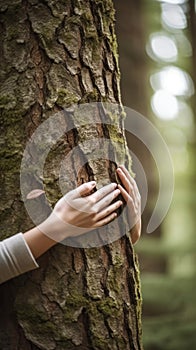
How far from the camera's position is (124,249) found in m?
1.84

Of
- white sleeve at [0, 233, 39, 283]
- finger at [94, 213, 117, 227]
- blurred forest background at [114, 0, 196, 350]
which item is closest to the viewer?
white sleeve at [0, 233, 39, 283]

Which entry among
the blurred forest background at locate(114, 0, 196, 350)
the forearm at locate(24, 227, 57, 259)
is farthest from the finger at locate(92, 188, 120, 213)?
the blurred forest background at locate(114, 0, 196, 350)

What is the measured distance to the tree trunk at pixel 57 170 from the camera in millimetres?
1699

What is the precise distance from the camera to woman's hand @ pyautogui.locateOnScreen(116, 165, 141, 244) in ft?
5.95

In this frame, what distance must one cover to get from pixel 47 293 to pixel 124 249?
31cm

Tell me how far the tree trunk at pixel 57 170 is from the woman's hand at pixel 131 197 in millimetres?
35

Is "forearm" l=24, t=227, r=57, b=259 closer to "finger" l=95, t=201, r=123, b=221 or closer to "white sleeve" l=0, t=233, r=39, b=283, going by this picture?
"white sleeve" l=0, t=233, r=39, b=283

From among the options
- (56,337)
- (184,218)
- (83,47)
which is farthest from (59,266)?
(184,218)

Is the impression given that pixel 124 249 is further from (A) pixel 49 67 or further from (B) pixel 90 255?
(A) pixel 49 67

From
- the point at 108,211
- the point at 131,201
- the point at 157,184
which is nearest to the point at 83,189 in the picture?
the point at 108,211

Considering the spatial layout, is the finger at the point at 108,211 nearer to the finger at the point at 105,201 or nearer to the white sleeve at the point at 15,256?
the finger at the point at 105,201

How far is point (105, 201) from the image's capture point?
1717 millimetres

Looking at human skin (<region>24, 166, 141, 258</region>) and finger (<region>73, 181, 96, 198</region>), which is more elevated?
finger (<region>73, 181, 96, 198</region>)

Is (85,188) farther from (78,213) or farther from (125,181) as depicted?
(125,181)
